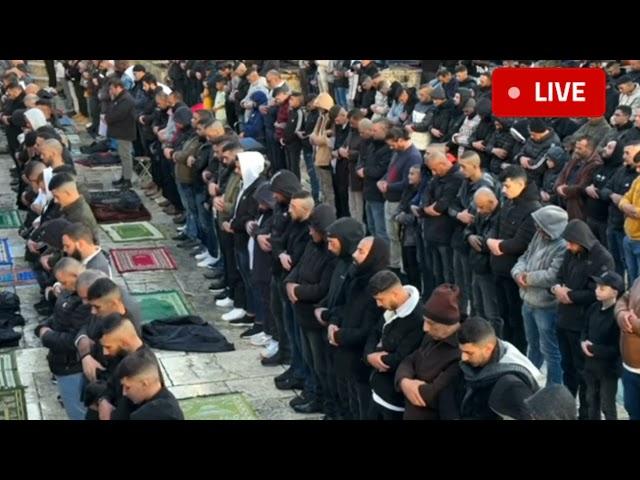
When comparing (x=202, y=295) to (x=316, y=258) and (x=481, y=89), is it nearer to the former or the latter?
(x=316, y=258)

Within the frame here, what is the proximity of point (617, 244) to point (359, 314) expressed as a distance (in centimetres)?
345

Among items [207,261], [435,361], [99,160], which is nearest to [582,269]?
[435,361]

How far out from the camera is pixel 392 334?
637 centimetres

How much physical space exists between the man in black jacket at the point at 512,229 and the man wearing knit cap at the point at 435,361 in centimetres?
208

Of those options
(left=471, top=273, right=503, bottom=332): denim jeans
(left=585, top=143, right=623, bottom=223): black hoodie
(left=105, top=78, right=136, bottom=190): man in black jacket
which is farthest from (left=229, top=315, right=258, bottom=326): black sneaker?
(left=105, top=78, right=136, bottom=190): man in black jacket

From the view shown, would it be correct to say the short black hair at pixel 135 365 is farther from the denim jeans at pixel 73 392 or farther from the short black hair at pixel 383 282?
the denim jeans at pixel 73 392

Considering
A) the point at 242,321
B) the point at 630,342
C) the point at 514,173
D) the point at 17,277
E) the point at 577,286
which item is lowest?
the point at 242,321

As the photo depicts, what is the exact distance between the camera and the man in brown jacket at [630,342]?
6246 millimetres

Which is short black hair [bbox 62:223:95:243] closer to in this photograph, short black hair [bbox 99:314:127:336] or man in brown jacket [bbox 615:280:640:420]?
short black hair [bbox 99:314:127:336]

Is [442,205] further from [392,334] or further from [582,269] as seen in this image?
[392,334]

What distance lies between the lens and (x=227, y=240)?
1035 centimetres

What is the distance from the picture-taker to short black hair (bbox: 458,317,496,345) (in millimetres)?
5477

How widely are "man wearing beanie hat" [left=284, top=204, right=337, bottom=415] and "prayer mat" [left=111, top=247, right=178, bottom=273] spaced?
13.2 ft

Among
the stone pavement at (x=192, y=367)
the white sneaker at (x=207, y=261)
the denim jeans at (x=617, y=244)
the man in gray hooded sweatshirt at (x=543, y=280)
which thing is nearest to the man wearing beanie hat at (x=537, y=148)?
the denim jeans at (x=617, y=244)
